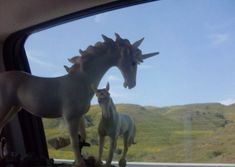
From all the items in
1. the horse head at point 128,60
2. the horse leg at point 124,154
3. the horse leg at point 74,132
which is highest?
the horse head at point 128,60

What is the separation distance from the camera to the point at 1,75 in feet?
5.64

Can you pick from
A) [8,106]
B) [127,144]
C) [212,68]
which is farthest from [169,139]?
[8,106]

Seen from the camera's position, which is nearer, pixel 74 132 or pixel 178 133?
pixel 74 132

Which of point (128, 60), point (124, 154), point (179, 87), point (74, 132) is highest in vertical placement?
point (128, 60)

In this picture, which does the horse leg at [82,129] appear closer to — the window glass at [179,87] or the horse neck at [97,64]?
the window glass at [179,87]

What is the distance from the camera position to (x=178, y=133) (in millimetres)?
1793

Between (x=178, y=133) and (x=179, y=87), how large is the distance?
0.21 m

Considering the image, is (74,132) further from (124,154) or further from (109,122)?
(124,154)

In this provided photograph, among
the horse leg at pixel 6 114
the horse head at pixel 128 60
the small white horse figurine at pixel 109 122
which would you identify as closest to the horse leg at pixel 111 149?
the small white horse figurine at pixel 109 122

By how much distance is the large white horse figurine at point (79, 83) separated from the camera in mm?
1567

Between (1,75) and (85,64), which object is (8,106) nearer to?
(1,75)

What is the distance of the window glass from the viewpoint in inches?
66.4

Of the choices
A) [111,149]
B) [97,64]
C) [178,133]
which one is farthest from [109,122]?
[178,133]

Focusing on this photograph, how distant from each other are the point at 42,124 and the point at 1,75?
578 mm
